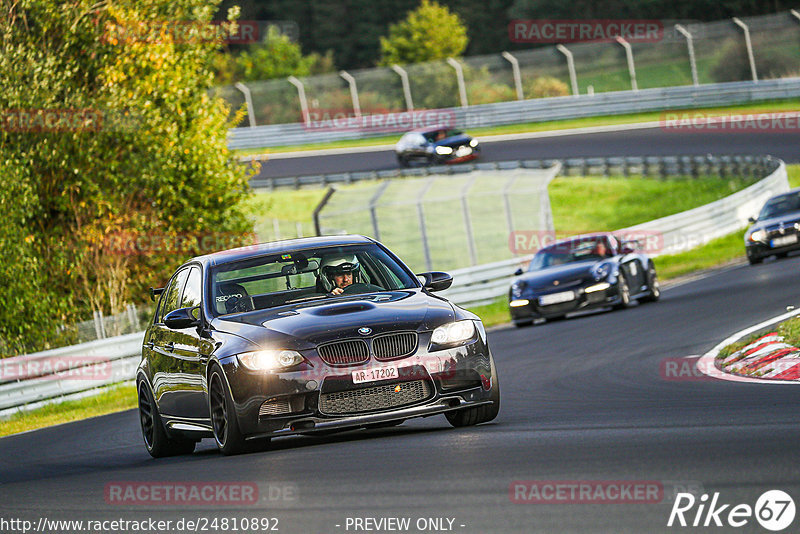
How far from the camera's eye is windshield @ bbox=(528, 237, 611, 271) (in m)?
21.2

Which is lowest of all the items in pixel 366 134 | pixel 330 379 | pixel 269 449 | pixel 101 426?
pixel 366 134

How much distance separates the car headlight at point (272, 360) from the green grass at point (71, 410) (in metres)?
8.84

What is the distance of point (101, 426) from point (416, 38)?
235ft

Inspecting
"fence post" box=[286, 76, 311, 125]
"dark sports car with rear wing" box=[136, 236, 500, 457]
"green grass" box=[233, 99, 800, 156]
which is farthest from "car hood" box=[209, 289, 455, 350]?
"fence post" box=[286, 76, 311, 125]

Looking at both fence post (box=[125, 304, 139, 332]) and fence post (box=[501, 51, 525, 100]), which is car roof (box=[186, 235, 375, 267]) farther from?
fence post (box=[501, 51, 525, 100])

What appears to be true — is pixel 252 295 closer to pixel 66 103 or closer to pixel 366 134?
pixel 66 103

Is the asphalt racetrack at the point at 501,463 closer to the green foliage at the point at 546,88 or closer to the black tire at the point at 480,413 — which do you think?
the black tire at the point at 480,413

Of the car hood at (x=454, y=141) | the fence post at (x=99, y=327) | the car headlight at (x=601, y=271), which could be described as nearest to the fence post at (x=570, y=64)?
the car hood at (x=454, y=141)

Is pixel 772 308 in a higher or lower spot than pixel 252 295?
lower

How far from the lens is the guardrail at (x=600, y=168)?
4028 centimetres

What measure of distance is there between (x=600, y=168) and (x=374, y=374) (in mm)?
36590

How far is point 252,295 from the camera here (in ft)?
32.8

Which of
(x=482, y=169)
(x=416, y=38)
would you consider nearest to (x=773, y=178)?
(x=482, y=169)

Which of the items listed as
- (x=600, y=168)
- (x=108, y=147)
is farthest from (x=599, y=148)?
(x=108, y=147)
